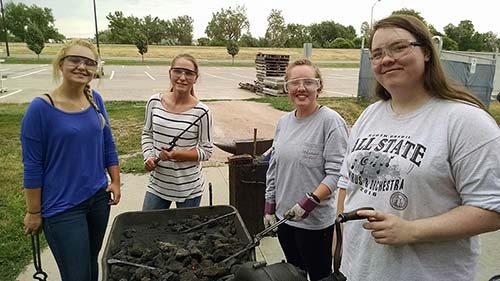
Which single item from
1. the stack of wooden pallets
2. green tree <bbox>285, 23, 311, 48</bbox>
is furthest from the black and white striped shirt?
green tree <bbox>285, 23, 311, 48</bbox>

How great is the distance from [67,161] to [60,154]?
0.18 ft

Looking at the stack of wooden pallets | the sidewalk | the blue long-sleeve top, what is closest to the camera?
the blue long-sleeve top

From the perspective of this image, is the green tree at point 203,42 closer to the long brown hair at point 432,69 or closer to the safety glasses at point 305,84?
the safety glasses at point 305,84

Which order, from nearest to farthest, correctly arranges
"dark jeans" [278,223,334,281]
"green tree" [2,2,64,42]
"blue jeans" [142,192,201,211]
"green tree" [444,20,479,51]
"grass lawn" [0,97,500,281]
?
"dark jeans" [278,223,334,281], "blue jeans" [142,192,201,211], "grass lawn" [0,97,500,281], "green tree" [444,20,479,51], "green tree" [2,2,64,42]

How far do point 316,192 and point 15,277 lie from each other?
2510mm

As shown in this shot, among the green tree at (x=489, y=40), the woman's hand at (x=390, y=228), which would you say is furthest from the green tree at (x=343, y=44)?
the woman's hand at (x=390, y=228)

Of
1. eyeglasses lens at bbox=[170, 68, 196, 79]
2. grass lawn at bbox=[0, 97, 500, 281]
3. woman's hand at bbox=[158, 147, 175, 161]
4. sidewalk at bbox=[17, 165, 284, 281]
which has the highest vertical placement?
eyeglasses lens at bbox=[170, 68, 196, 79]

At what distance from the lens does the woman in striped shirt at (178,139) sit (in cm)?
246

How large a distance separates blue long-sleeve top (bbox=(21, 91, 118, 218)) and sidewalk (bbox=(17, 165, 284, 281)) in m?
1.33

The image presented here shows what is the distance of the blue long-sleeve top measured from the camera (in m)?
1.89

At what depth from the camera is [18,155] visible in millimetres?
6219

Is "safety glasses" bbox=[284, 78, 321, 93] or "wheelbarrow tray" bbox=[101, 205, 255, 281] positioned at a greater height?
"safety glasses" bbox=[284, 78, 321, 93]

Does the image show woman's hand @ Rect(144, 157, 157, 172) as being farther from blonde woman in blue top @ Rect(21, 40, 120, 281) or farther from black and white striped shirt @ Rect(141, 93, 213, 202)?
blonde woman in blue top @ Rect(21, 40, 120, 281)

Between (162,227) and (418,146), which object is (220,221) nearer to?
(162,227)
